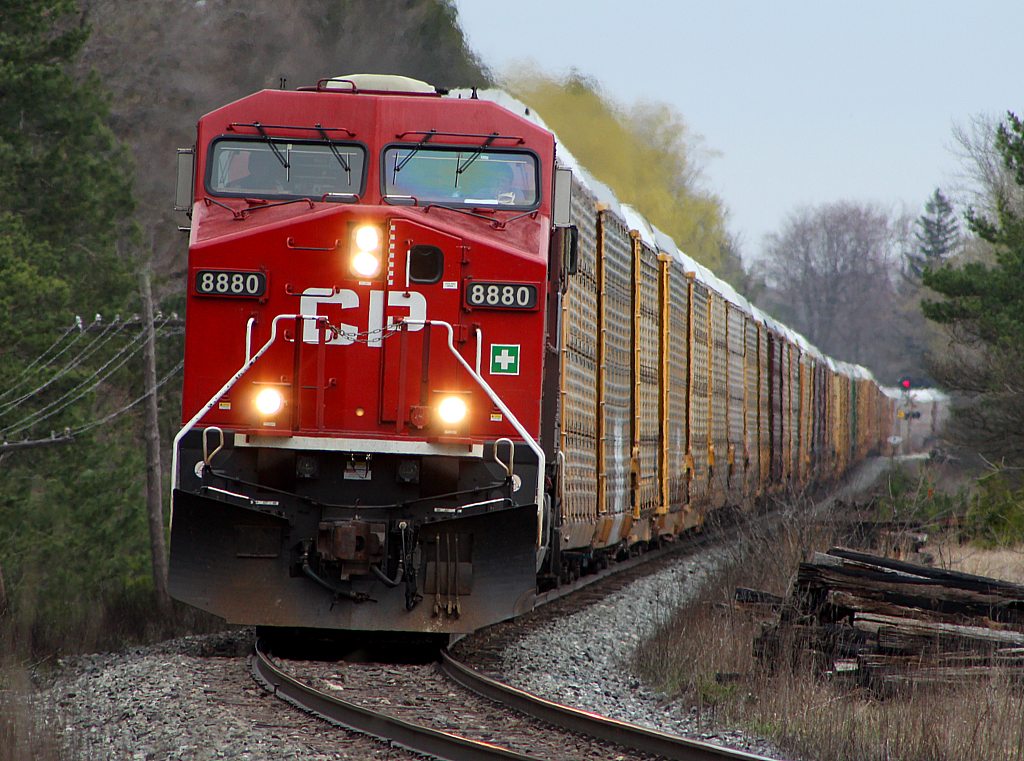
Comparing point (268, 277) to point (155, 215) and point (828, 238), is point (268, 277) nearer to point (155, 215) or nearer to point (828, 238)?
point (155, 215)

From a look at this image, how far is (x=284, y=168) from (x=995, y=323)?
53.3 ft

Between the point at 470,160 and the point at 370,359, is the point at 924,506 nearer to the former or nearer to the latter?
the point at 470,160

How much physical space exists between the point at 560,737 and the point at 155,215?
2063 centimetres

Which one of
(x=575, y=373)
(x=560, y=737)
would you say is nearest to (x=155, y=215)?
(x=575, y=373)

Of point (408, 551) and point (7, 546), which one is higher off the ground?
point (408, 551)

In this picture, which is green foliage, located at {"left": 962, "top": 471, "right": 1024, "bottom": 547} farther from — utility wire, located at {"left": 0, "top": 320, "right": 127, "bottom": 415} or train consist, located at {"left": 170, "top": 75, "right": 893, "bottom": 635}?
utility wire, located at {"left": 0, "top": 320, "right": 127, "bottom": 415}

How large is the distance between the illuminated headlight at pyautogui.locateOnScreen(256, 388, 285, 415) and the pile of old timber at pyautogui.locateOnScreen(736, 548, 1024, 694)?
3655mm

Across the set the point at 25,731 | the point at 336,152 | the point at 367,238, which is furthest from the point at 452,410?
the point at 25,731

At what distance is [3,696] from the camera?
6816 millimetres

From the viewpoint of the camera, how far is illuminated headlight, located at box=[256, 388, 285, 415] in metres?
7.41

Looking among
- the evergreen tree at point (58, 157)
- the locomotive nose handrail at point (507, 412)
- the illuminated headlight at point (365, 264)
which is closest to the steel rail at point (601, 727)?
the locomotive nose handrail at point (507, 412)

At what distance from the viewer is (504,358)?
7.71 m

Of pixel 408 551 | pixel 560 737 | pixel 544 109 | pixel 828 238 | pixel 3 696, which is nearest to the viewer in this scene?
pixel 560 737

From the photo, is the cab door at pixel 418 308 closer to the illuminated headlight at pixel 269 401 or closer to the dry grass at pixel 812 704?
the illuminated headlight at pixel 269 401
